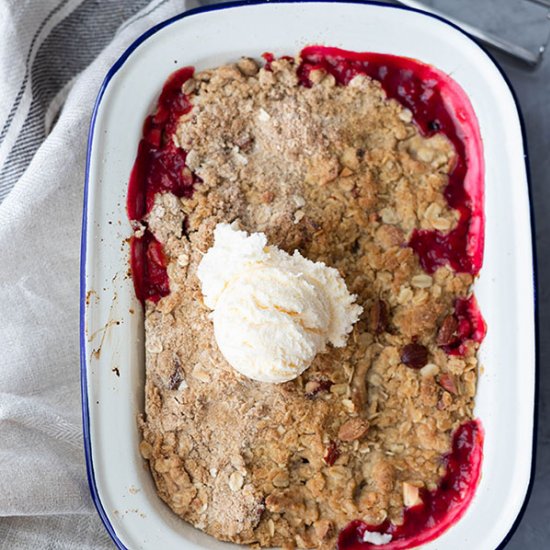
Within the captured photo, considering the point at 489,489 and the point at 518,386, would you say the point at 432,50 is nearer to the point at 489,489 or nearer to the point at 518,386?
the point at 518,386

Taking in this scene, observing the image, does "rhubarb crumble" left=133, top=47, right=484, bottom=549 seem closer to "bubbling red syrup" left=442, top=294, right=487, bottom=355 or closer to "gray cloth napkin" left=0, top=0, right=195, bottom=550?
"bubbling red syrup" left=442, top=294, right=487, bottom=355

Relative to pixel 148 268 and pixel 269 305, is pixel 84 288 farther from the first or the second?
pixel 269 305

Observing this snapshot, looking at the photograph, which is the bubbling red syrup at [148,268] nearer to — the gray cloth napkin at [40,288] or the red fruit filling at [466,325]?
the gray cloth napkin at [40,288]

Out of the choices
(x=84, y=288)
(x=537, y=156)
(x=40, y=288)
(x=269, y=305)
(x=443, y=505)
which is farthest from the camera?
(x=537, y=156)

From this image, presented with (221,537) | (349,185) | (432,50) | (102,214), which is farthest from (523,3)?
(221,537)

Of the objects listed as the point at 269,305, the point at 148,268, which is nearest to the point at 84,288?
the point at 148,268
